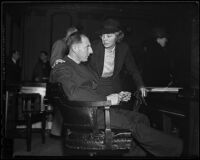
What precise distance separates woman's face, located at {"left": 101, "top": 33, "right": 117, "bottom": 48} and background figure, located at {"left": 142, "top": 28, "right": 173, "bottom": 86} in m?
0.22

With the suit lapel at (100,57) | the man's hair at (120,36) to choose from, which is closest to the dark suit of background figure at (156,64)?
the man's hair at (120,36)

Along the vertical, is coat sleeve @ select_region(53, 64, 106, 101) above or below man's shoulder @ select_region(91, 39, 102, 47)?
below

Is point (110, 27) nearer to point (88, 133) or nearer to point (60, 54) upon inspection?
point (60, 54)

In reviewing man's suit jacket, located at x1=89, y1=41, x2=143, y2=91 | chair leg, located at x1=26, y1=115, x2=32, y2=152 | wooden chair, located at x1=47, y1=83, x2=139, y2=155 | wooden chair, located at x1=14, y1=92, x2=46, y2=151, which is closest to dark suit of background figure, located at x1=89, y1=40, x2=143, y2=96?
man's suit jacket, located at x1=89, y1=41, x2=143, y2=91

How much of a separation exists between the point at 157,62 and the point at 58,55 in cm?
68

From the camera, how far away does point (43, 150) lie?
1971 millimetres

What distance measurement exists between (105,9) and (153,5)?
1.14 ft

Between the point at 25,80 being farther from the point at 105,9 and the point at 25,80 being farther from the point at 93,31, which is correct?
the point at 105,9

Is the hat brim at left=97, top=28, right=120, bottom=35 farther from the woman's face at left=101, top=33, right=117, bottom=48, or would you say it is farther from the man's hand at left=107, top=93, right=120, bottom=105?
the man's hand at left=107, top=93, right=120, bottom=105

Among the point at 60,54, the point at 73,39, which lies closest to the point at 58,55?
the point at 60,54

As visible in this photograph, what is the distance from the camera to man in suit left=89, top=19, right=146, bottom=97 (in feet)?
5.76

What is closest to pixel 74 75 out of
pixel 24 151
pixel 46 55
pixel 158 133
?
pixel 46 55

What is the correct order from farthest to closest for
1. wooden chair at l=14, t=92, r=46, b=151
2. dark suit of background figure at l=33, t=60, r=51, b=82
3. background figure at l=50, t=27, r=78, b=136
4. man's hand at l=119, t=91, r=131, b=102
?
wooden chair at l=14, t=92, r=46, b=151 < dark suit of background figure at l=33, t=60, r=51, b=82 < background figure at l=50, t=27, r=78, b=136 < man's hand at l=119, t=91, r=131, b=102

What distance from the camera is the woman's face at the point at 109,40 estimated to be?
180cm
